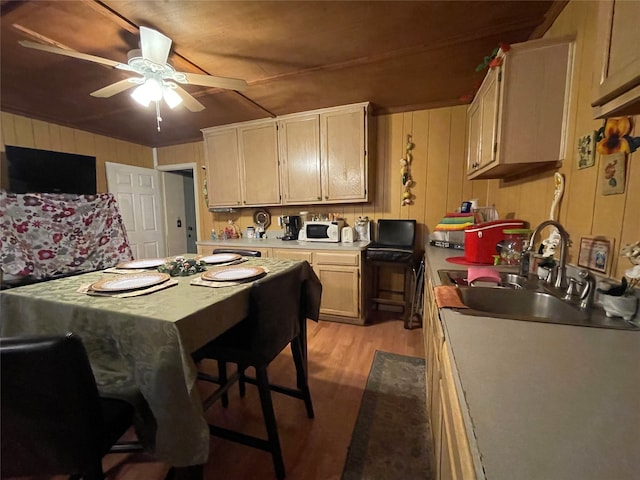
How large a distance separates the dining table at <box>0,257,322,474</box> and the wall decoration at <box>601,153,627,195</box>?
153cm

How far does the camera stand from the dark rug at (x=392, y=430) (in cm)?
128

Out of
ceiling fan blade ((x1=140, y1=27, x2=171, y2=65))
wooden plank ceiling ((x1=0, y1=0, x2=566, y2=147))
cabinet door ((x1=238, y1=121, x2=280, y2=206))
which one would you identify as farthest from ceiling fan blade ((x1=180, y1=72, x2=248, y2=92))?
cabinet door ((x1=238, y1=121, x2=280, y2=206))

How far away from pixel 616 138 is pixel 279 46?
→ 1825 millimetres

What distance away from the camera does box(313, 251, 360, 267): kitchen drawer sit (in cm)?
273

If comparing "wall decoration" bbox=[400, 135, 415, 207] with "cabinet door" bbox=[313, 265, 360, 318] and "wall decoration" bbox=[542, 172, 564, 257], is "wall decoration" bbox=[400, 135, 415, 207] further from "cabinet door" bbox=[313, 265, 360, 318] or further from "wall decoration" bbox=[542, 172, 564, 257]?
"wall decoration" bbox=[542, 172, 564, 257]

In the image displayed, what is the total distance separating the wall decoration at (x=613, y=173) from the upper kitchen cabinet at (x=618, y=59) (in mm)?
432

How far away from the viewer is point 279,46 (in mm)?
1783

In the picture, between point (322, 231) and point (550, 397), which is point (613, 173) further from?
point (322, 231)

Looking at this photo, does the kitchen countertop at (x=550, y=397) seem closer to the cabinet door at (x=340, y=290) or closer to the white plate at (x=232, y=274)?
the white plate at (x=232, y=274)

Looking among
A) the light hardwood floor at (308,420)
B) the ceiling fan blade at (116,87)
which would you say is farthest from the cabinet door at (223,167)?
the light hardwood floor at (308,420)

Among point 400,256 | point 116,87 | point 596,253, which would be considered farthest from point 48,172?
point 596,253

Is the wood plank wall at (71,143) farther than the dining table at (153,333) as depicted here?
Yes

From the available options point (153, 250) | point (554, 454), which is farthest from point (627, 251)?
point (153, 250)

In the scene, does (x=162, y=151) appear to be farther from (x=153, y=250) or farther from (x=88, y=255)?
(x=88, y=255)
